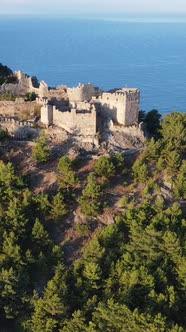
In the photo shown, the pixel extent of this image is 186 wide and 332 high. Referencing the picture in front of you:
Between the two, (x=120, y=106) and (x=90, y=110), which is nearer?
(x=90, y=110)

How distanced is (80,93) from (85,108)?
2.40 m

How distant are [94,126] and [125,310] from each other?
21191 millimetres

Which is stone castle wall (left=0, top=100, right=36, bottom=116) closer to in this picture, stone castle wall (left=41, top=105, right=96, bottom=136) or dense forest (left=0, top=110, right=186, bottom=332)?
stone castle wall (left=41, top=105, right=96, bottom=136)

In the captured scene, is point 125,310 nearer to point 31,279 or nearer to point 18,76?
point 31,279

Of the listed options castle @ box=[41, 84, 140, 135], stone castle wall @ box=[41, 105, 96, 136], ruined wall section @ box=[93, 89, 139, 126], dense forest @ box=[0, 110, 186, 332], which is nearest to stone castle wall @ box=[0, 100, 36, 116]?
castle @ box=[41, 84, 140, 135]

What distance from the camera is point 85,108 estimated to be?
50812 mm

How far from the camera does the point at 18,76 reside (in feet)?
189

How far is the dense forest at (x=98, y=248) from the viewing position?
36438 mm

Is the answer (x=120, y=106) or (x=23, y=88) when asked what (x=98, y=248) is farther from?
(x=23, y=88)

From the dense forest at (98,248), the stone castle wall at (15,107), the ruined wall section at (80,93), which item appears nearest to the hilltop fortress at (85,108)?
the ruined wall section at (80,93)

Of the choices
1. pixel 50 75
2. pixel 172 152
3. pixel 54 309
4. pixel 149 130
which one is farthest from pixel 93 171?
pixel 50 75

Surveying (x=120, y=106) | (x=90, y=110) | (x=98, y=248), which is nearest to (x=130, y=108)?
(x=120, y=106)

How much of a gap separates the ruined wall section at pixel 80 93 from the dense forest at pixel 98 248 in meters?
6.43

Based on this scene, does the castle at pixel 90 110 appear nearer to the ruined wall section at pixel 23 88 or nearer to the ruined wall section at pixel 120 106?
the ruined wall section at pixel 120 106
